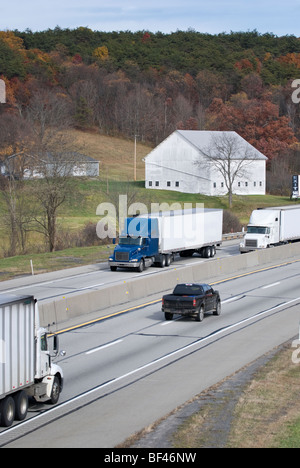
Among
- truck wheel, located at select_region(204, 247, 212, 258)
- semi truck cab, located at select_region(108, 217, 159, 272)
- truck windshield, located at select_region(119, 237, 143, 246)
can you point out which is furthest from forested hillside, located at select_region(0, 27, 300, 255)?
truck windshield, located at select_region(119, 237, 143, 246)

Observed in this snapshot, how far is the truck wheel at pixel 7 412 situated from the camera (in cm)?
1517

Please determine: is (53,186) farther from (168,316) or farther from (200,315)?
(200,315)

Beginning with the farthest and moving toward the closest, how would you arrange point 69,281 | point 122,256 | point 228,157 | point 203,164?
point 203,164 → point 228,157 → point 122,256 → point 69,281

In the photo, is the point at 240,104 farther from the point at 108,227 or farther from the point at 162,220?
the point at 162,220

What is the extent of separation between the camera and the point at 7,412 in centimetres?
1530

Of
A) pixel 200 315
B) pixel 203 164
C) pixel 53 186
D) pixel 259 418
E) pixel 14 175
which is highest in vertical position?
pixel 203 164

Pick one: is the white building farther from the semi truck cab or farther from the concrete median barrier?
the semi truck cab

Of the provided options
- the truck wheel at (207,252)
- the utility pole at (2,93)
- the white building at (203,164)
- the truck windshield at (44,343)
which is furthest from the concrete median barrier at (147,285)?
the utility pole at (2,93)

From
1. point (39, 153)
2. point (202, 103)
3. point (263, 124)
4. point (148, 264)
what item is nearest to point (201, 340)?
point (148, 264)

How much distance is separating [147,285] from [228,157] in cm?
6235

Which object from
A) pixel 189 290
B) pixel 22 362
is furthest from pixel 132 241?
pixel 22 362

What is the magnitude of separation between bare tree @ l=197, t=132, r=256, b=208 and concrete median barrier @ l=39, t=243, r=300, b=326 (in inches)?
1742

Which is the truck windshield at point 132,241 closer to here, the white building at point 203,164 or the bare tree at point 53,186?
the bare tree at point 53,186

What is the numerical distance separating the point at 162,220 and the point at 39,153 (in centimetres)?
2781
